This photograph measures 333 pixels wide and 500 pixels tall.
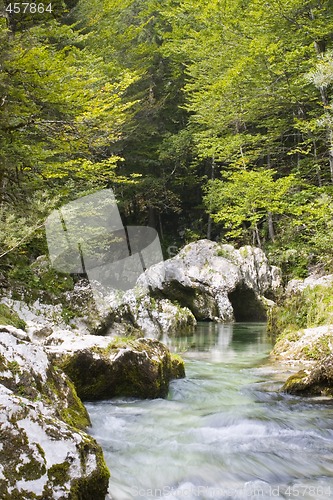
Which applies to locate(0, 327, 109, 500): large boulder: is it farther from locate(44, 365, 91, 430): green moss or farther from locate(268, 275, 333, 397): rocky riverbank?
locate(268, 275, 333, 397): rocky riverbank

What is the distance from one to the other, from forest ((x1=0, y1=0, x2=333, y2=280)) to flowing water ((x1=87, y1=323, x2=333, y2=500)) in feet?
10.9

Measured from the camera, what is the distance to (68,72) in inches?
331

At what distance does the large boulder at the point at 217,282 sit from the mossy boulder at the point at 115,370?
338 inches

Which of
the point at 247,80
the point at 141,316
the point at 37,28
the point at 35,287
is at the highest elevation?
the point at 247,80

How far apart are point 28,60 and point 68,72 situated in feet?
3.71

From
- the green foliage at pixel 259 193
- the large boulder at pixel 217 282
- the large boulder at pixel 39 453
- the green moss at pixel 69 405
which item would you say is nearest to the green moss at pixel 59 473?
the large boulder at pixel 39 453

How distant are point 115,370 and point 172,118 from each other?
1886cm

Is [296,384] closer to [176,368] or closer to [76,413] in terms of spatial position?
[176,368]

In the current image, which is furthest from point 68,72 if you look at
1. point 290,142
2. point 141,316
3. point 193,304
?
point 290,142

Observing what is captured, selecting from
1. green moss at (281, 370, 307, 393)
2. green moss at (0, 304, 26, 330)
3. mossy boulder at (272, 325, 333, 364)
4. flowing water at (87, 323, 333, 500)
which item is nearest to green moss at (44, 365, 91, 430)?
flowing water at (87, 323, 333, 500)

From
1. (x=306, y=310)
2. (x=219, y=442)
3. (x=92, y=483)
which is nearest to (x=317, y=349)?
(x=306, y=310)

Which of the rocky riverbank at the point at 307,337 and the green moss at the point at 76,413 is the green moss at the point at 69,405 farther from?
the rocky riverbank at the point at 307,337

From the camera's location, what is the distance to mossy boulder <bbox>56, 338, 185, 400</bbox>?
484 centimetres

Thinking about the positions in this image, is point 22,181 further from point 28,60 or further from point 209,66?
point 209,66
